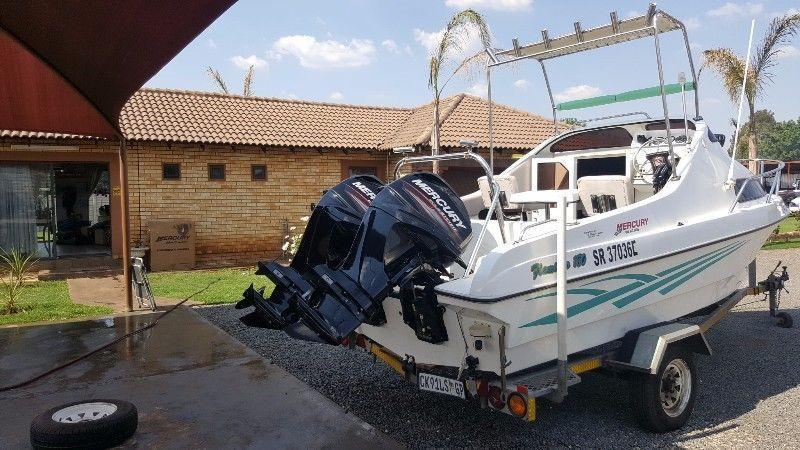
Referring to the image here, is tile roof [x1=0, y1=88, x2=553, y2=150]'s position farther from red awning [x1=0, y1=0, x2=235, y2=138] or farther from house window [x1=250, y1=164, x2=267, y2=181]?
red awning [x1=0, y1=0, x2=235, y2=138]

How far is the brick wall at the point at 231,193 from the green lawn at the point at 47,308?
3197 millimetres

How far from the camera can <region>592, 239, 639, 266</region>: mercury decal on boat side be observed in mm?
4297

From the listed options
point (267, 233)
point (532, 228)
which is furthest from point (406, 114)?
point (532, 228)

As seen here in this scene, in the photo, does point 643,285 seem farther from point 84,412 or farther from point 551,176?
point 84,412

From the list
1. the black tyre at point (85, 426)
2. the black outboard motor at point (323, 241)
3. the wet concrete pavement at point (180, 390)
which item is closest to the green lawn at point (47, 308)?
the wet concrete pavement at point (180, 390)

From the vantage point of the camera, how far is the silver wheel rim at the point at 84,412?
4.43 meters

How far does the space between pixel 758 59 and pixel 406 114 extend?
33.8 feet

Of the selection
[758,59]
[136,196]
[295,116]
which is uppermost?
[758,59]

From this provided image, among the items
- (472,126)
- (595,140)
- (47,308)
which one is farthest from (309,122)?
(595,140)

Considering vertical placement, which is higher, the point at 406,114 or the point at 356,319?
the point at 406,114

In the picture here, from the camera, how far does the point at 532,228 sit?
462 cm

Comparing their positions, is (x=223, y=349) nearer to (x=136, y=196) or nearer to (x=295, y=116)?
(x=136, y=196)

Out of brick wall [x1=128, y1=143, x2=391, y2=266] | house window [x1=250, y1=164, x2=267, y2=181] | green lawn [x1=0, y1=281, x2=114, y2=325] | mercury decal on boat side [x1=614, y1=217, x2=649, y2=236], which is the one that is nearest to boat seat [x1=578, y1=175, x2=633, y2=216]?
mercury decal on boat side [x1=614, y1=217, x2=649, y2=236]

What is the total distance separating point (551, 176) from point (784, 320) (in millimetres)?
3462
